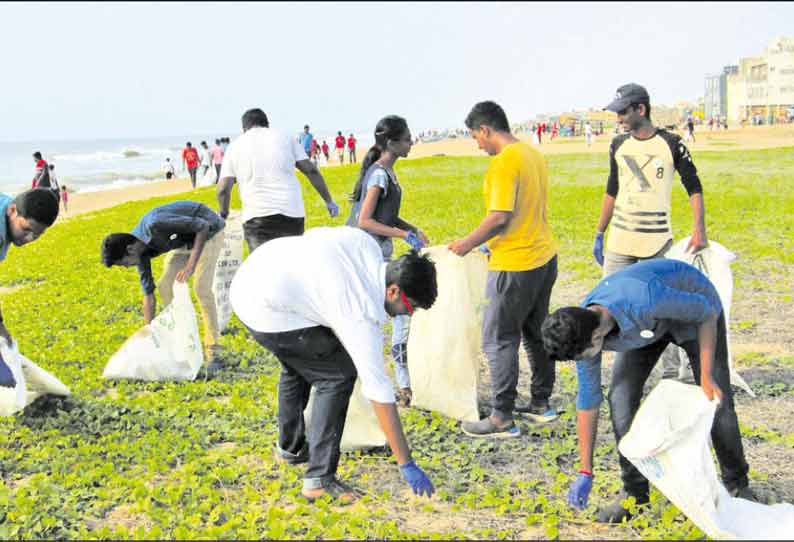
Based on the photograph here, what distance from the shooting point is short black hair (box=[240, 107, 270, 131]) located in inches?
239

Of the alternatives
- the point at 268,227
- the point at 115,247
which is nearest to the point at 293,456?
the point at 115,247

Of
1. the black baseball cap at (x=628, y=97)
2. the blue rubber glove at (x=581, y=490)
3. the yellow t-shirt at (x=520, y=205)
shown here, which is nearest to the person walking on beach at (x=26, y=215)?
the yellow t-shirt at (x=520, y=205)

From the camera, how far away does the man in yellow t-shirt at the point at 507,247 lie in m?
4.29

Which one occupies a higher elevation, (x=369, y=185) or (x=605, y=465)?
(x=369, y=185)

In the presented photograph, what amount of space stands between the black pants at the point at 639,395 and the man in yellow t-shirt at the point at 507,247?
101 centimetres

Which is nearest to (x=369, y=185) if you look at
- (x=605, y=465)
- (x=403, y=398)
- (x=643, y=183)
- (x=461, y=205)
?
(x=403, y=398)

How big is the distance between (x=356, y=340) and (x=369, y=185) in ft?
6.01

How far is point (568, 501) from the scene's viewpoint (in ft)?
11.6

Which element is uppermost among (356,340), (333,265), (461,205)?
(333,265)

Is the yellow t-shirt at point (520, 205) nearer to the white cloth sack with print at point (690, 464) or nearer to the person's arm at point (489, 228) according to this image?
the person's arm at point (489, 228)

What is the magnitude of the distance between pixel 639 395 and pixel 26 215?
3.22m

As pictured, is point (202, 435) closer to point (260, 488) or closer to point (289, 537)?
point (260, 488)

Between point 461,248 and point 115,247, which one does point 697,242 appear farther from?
point 115,247

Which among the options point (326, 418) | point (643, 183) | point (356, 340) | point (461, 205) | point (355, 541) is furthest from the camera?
point (461, 205)
